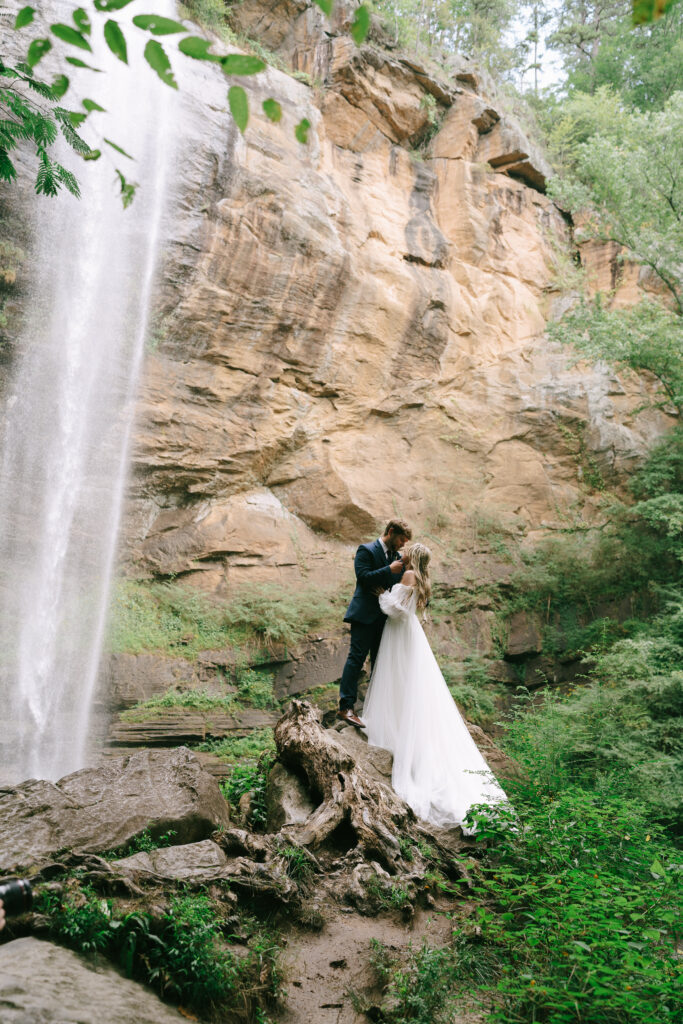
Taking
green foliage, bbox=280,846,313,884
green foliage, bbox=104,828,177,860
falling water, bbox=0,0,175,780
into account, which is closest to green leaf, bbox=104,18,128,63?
green foliage, bbox=104,828,177,860

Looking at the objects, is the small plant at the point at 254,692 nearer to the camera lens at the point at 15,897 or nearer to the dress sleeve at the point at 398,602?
the dress sleeve at the point at 398,602

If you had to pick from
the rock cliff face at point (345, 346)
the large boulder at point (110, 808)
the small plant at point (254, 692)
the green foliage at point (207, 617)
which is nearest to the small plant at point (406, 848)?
the large boulder at point (110, 808)

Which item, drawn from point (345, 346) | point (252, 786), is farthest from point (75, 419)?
point (252, 786)

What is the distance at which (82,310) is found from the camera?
470 inches

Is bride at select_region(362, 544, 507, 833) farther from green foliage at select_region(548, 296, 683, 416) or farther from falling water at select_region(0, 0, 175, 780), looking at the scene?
green foliage at select_region(548, 296, 683, 416)

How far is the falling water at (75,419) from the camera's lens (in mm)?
9617

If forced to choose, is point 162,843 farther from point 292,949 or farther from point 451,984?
point 451,984

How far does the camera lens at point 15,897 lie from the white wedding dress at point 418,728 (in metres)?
4.32

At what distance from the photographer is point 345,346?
44.1ft

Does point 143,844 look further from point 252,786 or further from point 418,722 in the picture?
point 418,722

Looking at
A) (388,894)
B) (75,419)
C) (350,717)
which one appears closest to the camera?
(388,894)

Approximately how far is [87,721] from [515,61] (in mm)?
24277

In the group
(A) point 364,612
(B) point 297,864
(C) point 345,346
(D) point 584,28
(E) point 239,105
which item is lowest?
(B) point 297,864

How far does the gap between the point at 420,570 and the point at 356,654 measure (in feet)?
3.56
